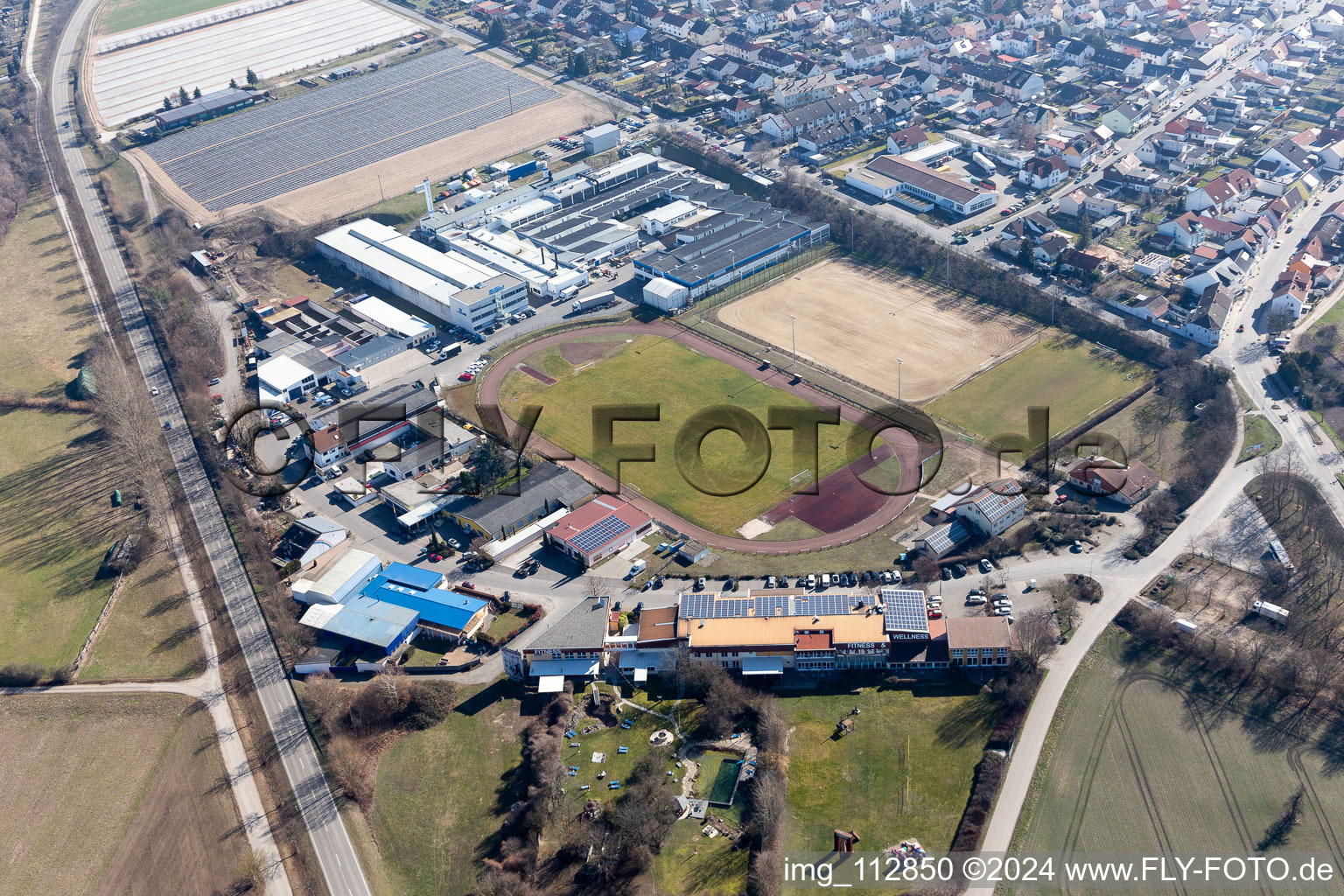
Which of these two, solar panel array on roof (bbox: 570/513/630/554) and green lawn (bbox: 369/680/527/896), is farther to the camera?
solar panel array on roof (bbox: 570/513/630/554)

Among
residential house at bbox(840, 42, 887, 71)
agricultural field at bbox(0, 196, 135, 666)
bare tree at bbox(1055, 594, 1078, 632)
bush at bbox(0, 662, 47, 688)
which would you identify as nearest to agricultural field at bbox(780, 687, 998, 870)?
bare tree at bbox(1055, 594, 1078, 632)

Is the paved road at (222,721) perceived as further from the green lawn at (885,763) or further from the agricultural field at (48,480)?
the green lawn at (885,763)

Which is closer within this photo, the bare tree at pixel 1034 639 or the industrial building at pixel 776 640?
the bare tree at pixel 1034 639

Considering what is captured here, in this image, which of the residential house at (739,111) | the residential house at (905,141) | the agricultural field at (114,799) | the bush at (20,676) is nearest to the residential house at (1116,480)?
the agricultural field at (114,799)

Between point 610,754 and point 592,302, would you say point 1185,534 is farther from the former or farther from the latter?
point 592,302

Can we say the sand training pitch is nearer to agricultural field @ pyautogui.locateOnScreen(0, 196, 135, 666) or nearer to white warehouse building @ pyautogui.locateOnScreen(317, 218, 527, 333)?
white warehouse building @ pyautogui.locateOnScreen(317, 218, 527, 333)

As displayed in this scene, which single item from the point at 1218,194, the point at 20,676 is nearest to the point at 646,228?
the point at 1218,194
